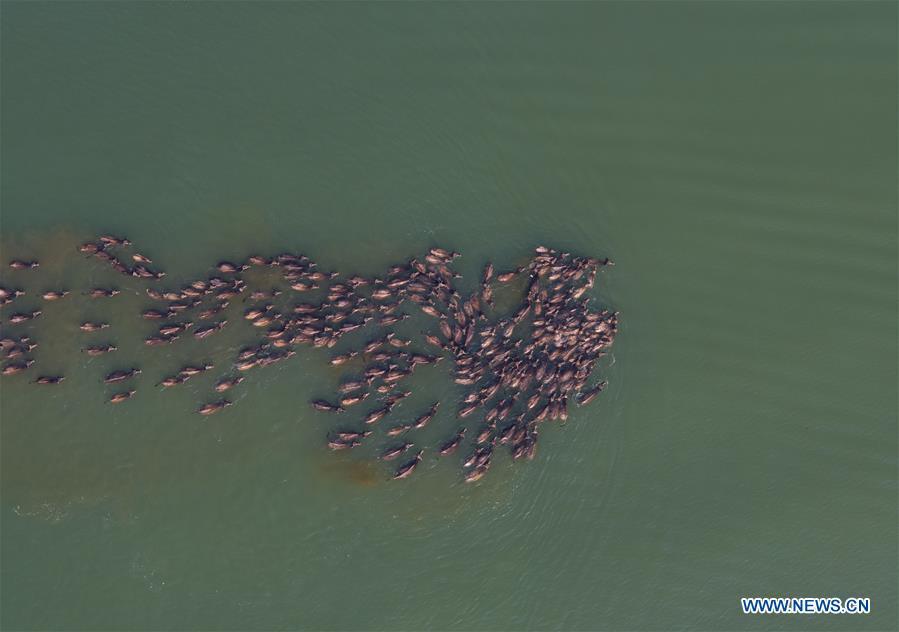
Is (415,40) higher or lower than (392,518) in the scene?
higher

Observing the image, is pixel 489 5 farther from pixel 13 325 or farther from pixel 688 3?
pixel 13 325

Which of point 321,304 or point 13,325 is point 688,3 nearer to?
point 321,304

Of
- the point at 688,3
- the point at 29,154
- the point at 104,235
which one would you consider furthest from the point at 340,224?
the point at 688,3

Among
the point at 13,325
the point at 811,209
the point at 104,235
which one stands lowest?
the point at 13,325

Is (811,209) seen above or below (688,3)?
below

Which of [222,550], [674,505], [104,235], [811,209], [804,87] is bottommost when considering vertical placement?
[222,550]

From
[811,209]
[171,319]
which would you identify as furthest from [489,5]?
[171,319]
